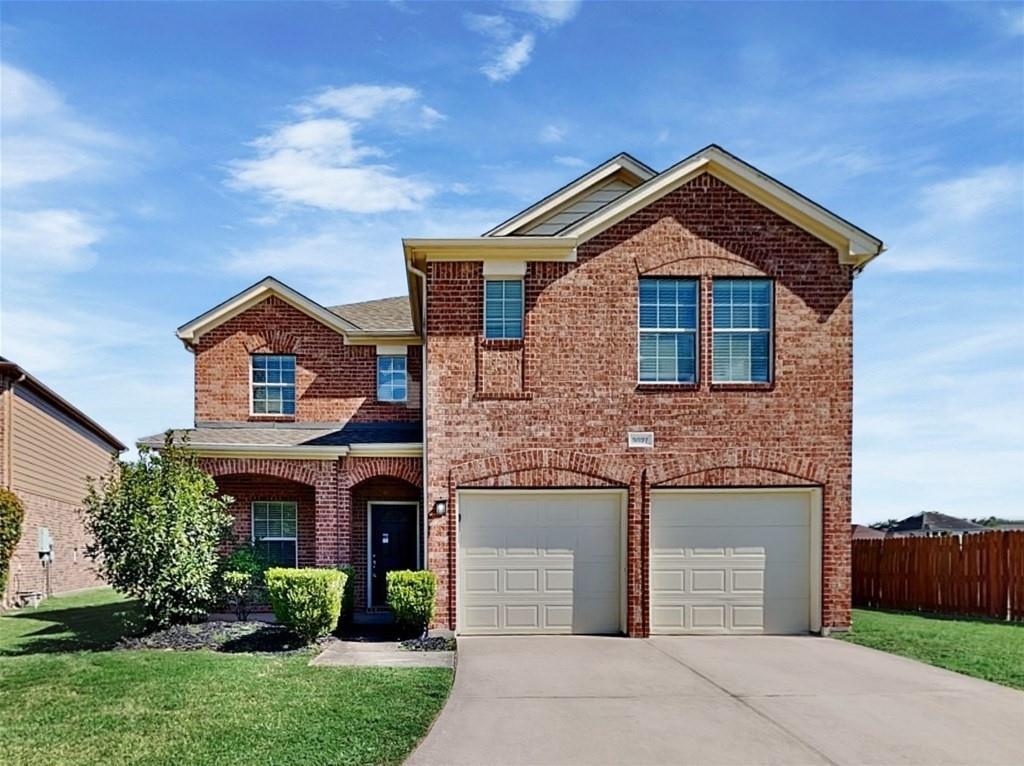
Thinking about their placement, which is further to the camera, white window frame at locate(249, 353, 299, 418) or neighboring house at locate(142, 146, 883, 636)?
white window frame at locate(249, 353, 299, 418)

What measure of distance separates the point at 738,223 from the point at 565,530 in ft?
19.5

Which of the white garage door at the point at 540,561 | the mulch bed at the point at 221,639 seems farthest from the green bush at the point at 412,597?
the mulch bed at the point at 221,639

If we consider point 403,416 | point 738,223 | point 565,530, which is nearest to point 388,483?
point 403,416

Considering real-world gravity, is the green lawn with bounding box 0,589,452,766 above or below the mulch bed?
above

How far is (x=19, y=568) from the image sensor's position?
72.7 feet

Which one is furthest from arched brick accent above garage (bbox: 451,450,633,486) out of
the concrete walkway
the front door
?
the front door

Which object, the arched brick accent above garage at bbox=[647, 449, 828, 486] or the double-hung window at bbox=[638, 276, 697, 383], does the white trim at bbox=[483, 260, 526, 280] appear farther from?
the arched brick accent above garage at bbox=[647, 449, 828, 486]

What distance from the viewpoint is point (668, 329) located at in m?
15.3

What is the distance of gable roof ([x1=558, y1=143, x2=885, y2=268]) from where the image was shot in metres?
15.0

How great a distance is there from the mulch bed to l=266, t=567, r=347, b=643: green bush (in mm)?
378

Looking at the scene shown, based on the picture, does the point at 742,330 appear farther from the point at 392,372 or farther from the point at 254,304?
the point at 254,304

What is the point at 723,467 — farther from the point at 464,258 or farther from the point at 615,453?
the point at 464,258

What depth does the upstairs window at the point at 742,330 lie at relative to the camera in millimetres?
15273

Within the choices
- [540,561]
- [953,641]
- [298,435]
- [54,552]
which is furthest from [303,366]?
[953,641]
